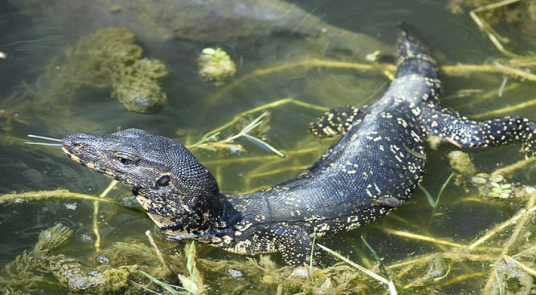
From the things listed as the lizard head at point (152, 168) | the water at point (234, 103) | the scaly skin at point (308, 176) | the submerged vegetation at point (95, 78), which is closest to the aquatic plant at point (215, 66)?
the water at point (234, 103)

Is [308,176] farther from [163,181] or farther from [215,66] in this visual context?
[215,66]

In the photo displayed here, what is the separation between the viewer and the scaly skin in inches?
206

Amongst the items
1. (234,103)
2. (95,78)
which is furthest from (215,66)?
(95,78)

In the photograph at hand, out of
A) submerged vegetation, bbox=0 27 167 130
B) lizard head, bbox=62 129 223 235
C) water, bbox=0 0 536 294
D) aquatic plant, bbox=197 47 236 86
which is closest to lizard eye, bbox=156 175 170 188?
lizard head, bbox=62 129 223 235

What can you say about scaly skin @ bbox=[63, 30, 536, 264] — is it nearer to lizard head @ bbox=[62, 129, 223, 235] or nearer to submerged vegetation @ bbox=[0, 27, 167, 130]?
lizard head @ bbox=[62, 129, 223, 235]

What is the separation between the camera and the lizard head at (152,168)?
5.18m

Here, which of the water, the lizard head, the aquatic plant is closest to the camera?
the lizard head

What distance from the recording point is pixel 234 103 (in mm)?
7789

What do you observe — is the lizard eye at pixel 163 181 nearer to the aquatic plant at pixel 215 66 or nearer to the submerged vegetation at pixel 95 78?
the submerged vegetation at pixel 95 78

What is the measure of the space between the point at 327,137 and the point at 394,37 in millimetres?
2524

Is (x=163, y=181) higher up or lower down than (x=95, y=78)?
higher up

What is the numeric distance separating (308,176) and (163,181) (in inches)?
74.4

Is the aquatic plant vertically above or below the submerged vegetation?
above

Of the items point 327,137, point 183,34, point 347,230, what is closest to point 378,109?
point 327,137
